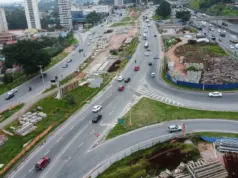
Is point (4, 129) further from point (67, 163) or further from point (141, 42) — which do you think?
point (141, 42)

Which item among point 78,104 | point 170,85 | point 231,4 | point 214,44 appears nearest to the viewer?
point 78,104

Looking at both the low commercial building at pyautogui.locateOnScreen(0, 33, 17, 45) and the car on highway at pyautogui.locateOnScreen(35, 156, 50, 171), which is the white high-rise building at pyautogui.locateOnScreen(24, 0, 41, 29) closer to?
the low commercial building at pyautogui.locateOnScreen(0, 33, 17, 45)

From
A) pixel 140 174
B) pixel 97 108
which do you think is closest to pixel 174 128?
pixel 140 174

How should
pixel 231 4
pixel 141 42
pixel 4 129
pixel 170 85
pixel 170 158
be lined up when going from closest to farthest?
pixel 170 158 → pixel 4 129 → pixel 170 85 → pixel 141 42 → pixel 231 4

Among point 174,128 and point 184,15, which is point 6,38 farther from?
point 174,128

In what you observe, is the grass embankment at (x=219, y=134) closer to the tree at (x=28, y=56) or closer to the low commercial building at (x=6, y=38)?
the tree at (x=28, y=56)

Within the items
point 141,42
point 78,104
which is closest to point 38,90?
point 78,104
